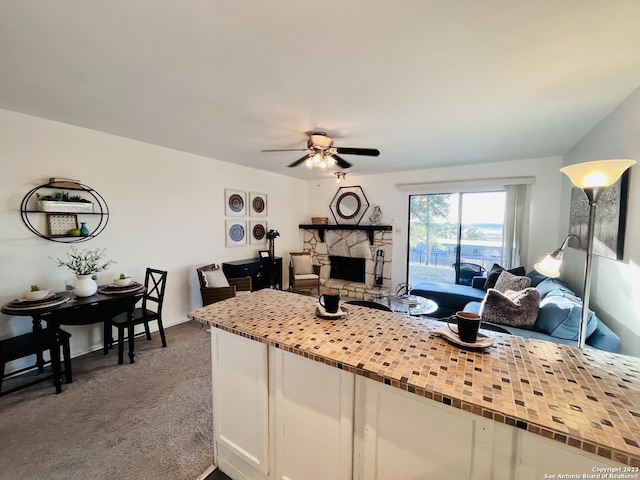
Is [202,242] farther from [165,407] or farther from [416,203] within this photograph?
[416,203]

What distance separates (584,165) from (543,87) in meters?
1.05

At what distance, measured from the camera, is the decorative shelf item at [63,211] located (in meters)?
2.59

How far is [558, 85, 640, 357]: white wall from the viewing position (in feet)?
6.38

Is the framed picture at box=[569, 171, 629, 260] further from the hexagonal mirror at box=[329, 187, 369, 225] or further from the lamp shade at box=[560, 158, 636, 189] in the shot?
the hexagonal mirror at box=[329, 187, 369, 225]

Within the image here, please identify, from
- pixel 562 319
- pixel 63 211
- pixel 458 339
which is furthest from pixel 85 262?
pixel 562 319

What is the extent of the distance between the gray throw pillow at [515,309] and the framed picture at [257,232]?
12.9 ft

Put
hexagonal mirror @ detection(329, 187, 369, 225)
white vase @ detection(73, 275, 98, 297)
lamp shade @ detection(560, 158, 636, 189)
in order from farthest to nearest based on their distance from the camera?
1. hexagonal mirror @ detection(329, 187, 369, 225)
2. white vase @ detection(73, 275, 98, 297)
3. lamp shade @ detection(560, 158, 636, 189)

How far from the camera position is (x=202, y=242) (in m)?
4.17

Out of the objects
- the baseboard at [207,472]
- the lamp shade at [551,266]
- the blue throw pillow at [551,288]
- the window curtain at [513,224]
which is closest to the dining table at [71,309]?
the baseboard at [207,472]

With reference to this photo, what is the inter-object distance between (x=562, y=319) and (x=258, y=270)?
4.07 metres

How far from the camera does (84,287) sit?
2621mm

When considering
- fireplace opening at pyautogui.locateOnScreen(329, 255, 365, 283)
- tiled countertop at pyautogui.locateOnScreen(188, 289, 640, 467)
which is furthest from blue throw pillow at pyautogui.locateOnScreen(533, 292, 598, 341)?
fireplace opening at pyautogui.locateOnScreen(329, 255, 365, 283)

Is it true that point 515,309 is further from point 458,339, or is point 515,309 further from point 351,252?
point 351,252

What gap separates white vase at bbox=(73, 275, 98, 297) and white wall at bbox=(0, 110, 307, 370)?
410 mm
